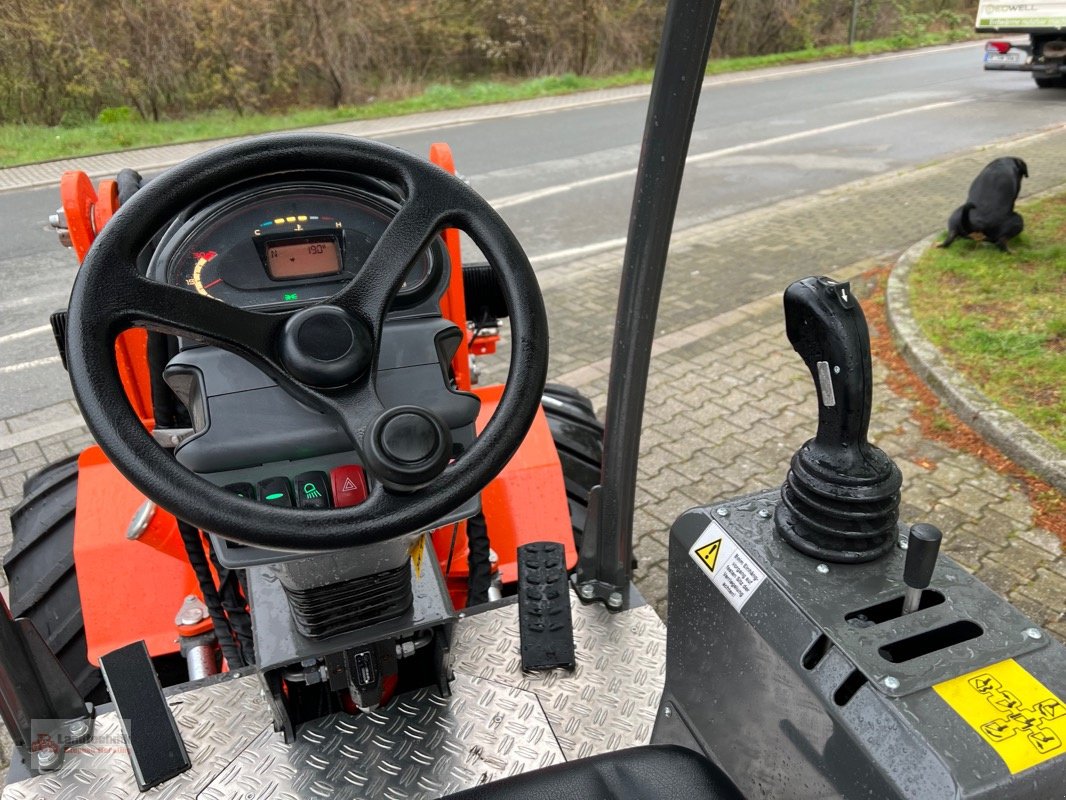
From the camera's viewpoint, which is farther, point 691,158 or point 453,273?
point 691,158

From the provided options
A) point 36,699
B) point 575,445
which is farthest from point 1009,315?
point 36,699

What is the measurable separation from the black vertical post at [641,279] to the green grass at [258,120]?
1085 centimetres

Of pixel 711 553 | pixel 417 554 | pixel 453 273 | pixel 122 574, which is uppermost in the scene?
pixel 453 273

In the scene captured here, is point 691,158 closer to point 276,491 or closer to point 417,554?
point 417,554

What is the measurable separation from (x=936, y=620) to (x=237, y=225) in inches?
47.0

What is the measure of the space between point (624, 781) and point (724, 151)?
9.02 meters

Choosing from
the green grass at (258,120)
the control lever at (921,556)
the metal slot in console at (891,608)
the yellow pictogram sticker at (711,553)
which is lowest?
the green grass at (258,120)

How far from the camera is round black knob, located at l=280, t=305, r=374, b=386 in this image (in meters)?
1.11

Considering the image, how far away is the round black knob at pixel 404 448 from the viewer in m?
1.06

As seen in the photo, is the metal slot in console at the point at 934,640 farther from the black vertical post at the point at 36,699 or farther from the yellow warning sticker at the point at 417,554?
the black vertical post at the point at 36,699

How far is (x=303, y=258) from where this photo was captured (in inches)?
52.3

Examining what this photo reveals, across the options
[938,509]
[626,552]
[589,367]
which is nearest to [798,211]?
[589,367]

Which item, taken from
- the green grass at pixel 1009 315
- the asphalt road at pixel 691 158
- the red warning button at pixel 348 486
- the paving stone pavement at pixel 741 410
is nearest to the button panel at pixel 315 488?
the red warning button at pixel 348 486

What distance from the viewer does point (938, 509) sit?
9.93 ft
